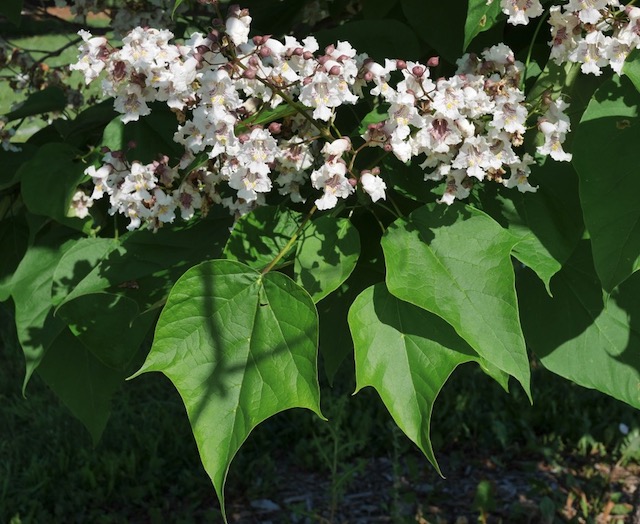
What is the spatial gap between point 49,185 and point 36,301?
182mm

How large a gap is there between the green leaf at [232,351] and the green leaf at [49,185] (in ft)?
1.49

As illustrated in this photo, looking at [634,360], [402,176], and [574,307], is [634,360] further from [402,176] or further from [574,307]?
[402,176]

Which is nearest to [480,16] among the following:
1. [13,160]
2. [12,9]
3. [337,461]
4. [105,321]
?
[105,321]

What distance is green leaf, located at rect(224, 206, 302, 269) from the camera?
1.07 m

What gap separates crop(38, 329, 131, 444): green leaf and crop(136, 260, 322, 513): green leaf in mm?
510

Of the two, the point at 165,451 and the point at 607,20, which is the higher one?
the point at 607,20

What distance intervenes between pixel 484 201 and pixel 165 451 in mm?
2604

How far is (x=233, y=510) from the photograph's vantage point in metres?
3.21

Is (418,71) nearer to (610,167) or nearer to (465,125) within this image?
(465,125)

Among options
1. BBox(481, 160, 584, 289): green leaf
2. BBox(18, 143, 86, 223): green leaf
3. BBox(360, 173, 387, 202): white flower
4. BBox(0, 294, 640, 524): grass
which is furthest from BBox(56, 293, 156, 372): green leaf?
BBox(0, 294, 640, 524): grass

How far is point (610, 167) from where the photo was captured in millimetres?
977

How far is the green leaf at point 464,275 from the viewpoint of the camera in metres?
0.92

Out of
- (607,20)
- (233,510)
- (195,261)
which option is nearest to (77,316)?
(195,261)

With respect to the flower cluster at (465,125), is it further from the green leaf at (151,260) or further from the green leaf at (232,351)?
the green leaf at (151,260)
